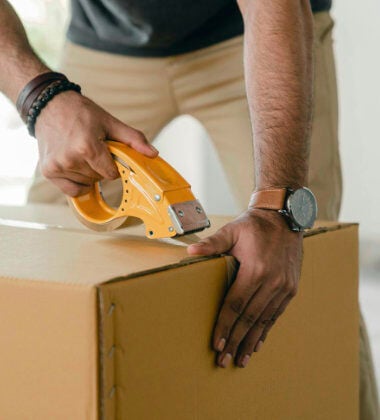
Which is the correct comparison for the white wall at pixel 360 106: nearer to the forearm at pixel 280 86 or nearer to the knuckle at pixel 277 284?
the forearm at pixel 280 86

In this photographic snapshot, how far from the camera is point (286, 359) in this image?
0.88m

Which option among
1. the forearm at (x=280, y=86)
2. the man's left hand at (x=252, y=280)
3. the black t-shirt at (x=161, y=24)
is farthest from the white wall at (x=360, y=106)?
the man's left hand at (x=252, y=280)

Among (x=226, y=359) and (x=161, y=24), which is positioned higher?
(x=161, y=24)

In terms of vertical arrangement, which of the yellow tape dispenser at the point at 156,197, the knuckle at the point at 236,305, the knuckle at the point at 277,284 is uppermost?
the yellow tape dispenser at the point at 156,197

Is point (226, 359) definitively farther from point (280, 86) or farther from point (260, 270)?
point (280, 86)

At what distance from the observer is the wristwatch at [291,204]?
868 millimetres

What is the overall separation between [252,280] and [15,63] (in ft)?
1.45

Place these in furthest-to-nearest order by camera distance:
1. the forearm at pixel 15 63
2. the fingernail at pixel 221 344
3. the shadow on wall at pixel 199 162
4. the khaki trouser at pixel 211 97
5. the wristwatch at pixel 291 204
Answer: the shadow on wall at pixel 199 162, the khaki trouser at pixel 211 97, the forearm at pixel 15 63, the wristwatch at pixel 291 204, the fingernail at pixel 221 344

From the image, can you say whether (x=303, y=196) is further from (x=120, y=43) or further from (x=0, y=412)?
(x=120, y=43)

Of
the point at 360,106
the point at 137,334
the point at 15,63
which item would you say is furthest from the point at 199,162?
the point at 137,334

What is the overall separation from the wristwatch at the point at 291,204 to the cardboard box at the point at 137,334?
4 centimetres

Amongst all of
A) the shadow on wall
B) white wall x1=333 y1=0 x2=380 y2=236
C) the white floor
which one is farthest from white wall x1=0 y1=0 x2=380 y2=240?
the shadow on wall

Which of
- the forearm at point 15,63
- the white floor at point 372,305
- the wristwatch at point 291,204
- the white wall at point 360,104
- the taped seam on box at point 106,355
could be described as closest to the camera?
the taped seam on box at point 106,355

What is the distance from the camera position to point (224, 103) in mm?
1429
